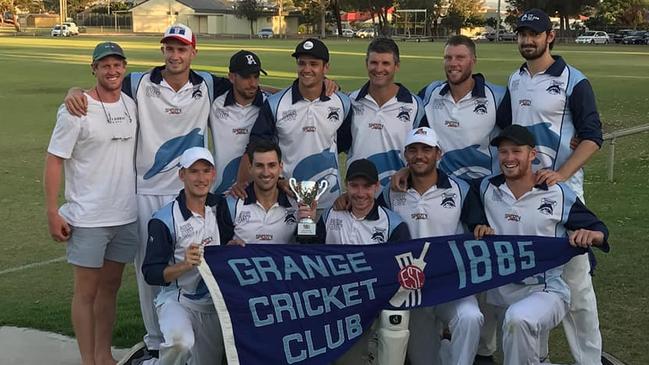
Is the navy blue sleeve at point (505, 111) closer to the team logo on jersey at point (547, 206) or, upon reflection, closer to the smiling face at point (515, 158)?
the smiling face at point (515, 158)

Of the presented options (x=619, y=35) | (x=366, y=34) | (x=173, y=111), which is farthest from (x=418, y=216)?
(x=366, y=34)

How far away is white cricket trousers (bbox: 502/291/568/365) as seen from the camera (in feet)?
A: 14.8

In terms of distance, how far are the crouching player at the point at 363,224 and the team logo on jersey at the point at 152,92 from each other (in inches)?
59.0

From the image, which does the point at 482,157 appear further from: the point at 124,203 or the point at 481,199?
the point at 124,203

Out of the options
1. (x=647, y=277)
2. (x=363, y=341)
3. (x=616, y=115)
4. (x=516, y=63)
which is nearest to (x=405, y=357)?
(x=363, y=341)

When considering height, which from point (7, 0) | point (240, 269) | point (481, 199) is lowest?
point (240, 269)

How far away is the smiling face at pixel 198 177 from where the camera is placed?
4.78 m

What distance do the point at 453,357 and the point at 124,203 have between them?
96.2 inches

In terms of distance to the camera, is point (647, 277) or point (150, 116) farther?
point (647, 277)

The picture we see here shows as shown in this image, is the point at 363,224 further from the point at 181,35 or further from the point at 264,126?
the point at 181,35

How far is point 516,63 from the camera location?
40.5 m

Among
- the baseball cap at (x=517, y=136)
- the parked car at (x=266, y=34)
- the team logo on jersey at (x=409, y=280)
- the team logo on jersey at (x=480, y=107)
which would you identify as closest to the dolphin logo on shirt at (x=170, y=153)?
the team logo on jersey at (x=409, y=280)

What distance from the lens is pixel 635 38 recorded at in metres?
77.1

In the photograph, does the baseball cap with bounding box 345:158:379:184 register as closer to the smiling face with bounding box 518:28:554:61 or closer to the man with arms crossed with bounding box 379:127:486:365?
the man with arms crossed with bounding box 379:127:486:365
